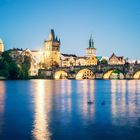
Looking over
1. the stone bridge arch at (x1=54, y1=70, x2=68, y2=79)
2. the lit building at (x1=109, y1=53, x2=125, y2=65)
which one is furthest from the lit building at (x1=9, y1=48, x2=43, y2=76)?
the lit building at (x1=109, y1=53, x2=125, y2=65)

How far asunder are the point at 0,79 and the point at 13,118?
89.7 m

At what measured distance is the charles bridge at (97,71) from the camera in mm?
137875

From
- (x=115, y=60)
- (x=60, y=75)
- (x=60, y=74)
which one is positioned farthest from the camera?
(x=115, y=60)

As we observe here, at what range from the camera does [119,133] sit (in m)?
23.7

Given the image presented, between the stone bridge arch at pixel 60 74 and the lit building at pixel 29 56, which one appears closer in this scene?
the lit building at pixel 29 56

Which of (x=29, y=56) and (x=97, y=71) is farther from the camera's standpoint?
(x=29, y=56)

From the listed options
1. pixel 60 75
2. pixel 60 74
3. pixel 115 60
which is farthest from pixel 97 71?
pixel 115 60

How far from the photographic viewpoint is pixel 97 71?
150 meters

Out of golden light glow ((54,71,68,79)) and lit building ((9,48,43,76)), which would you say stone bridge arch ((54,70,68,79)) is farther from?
lit building ((9,48,43,76))

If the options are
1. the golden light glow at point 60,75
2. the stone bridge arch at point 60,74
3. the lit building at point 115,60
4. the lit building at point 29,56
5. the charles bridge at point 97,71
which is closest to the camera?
the charles bridge at point 97,71

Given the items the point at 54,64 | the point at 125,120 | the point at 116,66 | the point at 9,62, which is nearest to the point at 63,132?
the point at 125,120

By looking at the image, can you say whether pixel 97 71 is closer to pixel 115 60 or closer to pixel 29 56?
pixel 29 56

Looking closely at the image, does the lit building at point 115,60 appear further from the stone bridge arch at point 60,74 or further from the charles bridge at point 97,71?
the stone bridge arch at point 60,74

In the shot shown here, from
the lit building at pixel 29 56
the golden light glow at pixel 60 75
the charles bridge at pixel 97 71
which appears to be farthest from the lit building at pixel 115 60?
the lit building at pixel 29 56
